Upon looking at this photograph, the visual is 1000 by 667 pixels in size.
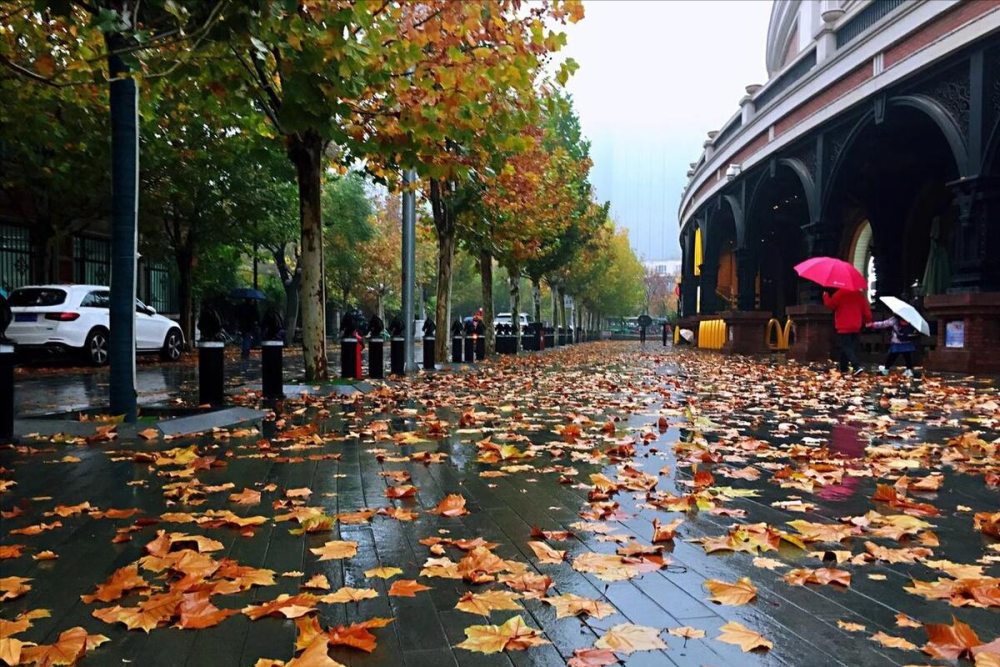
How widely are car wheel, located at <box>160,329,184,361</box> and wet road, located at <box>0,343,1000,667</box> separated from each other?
1393 centimetres

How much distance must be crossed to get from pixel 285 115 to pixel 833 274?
30.0ft

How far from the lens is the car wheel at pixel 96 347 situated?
643 inches

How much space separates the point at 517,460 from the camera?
5613 mm

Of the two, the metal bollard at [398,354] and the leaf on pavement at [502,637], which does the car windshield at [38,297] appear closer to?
the metal bollard at [398,354]

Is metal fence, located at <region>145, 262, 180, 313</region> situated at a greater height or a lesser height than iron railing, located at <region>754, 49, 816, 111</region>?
lesser

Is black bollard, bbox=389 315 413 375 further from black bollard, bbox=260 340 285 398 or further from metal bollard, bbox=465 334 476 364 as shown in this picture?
metal bollard, bbox=465 334 476 364

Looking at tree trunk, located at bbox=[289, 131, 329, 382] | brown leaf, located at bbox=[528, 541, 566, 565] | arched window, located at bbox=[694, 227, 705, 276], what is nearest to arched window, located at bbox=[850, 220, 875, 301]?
arched window, located at bbox=[694, 227, 705, 276]

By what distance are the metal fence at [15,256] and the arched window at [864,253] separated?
25.3 meters

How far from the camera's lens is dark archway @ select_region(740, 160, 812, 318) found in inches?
917

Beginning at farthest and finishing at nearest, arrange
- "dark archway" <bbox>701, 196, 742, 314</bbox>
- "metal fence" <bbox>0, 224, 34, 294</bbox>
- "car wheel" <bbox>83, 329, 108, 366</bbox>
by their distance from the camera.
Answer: "dark archway" <bbox>701, 196, 742, 314</bbox>
"metal fence" <bbox>0, 224, 34, 294</bbox>
"car wheel" <bbox>83, 329, 108, 366</bbox>

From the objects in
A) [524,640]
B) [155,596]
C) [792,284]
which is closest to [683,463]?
[524,640]

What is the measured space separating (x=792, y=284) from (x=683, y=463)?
1126 inches

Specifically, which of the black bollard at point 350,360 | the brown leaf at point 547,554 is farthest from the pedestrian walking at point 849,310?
the brown leaf at point 547,554

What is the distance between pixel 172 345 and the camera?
19984 millimetres
